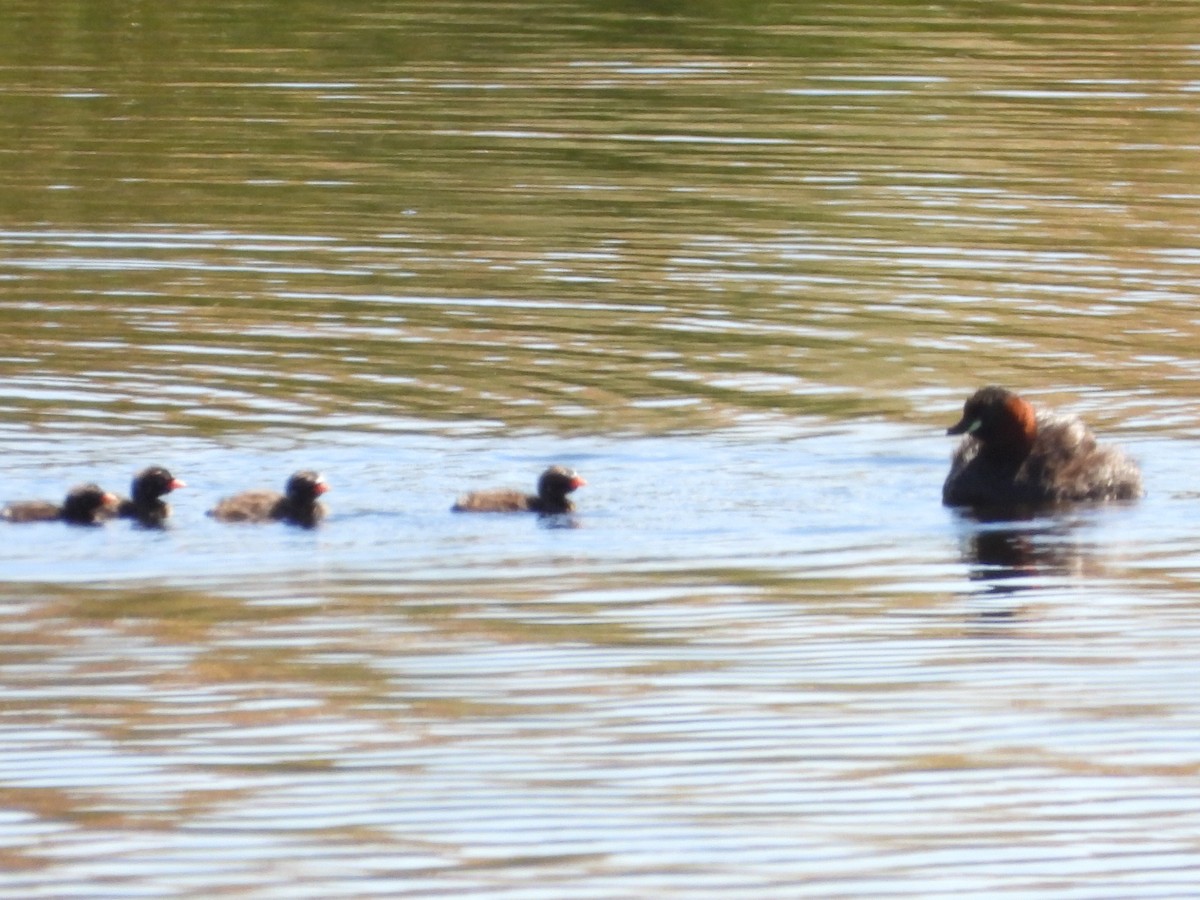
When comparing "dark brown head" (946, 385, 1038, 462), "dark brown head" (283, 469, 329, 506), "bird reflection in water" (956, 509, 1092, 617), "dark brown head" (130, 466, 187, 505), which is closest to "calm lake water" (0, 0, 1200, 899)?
"bird reflection in water" (956, 509, 1092, 617)

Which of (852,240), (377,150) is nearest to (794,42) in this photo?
(377,150)

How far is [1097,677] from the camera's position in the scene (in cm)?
964

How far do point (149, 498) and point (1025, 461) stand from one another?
406 cm

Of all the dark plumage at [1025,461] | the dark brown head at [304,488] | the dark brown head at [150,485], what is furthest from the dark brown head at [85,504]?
the dark plumage at [1025,461]

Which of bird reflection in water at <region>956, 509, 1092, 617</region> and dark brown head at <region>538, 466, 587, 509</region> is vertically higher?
dark brown head at <region>538, 466, 587, 509</region>

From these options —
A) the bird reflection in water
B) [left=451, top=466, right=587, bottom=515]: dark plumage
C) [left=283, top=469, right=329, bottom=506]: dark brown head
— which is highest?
[left=283, top=469, right=329, bottom=506]: dark brown head

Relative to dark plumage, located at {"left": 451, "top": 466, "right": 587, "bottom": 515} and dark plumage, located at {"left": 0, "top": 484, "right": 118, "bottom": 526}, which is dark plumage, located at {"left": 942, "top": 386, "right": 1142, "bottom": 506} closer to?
dark plumage, located at {"left": 451, "top": 466, "right": 587, "bottom": 515}

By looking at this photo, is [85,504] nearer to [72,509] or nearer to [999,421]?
[72,509]

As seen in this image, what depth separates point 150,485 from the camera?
40.4 feet

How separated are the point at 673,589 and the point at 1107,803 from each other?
9.78 feet

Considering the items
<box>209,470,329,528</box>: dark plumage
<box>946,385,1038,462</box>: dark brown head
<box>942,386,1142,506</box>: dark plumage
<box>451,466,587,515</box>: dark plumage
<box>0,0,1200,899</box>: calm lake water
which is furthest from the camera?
<box>946,385,1038,462</box>: dark brown head

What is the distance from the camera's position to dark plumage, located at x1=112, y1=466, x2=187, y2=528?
1215cm

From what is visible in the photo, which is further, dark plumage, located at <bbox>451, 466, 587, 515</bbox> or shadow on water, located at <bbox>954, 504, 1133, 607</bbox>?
dark plumage, located at <bbox>451, 466, 587, 515</bbox>

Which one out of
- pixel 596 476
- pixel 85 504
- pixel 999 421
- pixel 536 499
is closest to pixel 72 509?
pixel 85 504
